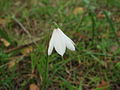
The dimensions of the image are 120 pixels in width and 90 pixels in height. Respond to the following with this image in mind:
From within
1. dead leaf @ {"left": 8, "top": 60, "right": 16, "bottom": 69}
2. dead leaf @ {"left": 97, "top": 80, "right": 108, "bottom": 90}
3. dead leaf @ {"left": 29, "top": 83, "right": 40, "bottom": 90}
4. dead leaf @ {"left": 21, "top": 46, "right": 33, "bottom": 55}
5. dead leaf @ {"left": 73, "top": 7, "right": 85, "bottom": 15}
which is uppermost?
dead leaf @ {"left": 73, "top": 7, "right": 85, "bottom": 15}

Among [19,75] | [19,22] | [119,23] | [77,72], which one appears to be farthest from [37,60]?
[119,23]

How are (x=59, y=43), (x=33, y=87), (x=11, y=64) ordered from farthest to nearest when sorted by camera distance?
(x=11, y=64) → (x=33, y=87) → (x=59, y=43)

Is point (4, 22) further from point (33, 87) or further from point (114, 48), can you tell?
point (114, 48)

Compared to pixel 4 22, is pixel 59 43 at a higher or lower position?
lower

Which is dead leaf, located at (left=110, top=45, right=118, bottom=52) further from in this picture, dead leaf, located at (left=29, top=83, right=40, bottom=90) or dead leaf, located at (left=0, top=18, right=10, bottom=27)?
dead leaf, located at (left=0, top=18, right=10, bottom=27)

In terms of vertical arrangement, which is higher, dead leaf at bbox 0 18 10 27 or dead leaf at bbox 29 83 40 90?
dead leaf at bbox 0 18 10 27

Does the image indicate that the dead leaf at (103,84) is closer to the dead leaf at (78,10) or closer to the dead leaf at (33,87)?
the dead leaf at (33,87)

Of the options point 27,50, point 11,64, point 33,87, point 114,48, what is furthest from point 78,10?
point 33,87

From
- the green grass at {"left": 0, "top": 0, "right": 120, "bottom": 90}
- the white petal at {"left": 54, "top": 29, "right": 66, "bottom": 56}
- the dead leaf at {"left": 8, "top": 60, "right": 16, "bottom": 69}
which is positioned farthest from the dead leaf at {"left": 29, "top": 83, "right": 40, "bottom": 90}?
the white petal at {"left": 54, "top": 29, "right": 66, "bottom": 56}

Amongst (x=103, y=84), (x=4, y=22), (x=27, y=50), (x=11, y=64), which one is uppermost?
(x=4, y=22)

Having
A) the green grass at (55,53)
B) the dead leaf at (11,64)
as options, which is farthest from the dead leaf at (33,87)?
the dead leaf at (11,64)
